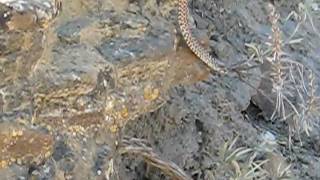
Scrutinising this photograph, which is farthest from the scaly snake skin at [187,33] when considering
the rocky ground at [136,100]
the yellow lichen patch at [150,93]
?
the yellow lichen patch at [150,93]

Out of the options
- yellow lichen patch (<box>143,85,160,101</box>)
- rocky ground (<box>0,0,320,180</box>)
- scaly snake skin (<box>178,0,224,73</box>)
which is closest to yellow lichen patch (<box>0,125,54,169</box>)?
rocky ground (<box>0,0,320,180</box>)

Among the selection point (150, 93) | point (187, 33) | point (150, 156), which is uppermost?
point (187, 33)

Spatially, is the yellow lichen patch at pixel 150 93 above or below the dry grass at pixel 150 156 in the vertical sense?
above

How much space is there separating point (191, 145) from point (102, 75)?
26.8 inches

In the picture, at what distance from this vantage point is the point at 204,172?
2379 mm

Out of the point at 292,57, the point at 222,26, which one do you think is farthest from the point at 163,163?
the point at 292,57

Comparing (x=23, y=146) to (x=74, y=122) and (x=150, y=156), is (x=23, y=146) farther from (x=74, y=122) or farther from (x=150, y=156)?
(x=150, y=156)

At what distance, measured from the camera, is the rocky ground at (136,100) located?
1.67 m

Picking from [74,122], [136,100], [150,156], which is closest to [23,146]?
[74,122]

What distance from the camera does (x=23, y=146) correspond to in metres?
1.68

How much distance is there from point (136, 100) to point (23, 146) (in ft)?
1.12

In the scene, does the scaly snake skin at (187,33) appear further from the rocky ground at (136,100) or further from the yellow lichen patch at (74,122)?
the yellow lichen patch at (74,122)

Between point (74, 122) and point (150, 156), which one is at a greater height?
point (74, 122)

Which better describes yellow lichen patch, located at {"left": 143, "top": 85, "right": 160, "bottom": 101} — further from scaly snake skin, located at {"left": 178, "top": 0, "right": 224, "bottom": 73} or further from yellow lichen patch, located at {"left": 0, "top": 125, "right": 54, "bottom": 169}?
yellow lichen patch, located at {"left": 0, "top": 125, "right": 54, "bottom": 169}
